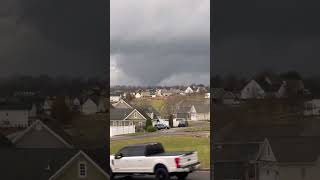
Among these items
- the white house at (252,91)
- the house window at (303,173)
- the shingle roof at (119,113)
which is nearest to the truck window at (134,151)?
the shingle roof at (119,113)

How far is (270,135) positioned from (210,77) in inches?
34.3

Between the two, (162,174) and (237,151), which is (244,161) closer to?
(237,151)

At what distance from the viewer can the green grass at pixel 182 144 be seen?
4911mm

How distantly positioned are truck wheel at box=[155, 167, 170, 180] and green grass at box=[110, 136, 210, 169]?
0.92 feet

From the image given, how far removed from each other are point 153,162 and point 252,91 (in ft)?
5.98

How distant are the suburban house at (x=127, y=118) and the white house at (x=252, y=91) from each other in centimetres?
136

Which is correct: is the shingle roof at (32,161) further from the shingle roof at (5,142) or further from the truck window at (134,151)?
the truck window at (134,151)

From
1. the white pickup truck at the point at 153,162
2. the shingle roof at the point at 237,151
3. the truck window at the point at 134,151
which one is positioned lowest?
the white pickup truck at the point at 153,162

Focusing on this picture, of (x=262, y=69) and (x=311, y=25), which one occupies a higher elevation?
(x=311, y=25)

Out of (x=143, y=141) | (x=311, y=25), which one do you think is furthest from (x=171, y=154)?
(x=311, y=25)

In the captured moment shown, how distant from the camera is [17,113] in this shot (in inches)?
174

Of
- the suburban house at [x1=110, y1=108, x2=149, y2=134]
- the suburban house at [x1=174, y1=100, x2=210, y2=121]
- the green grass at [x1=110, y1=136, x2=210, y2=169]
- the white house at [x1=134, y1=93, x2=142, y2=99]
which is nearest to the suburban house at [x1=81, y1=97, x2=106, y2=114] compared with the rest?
the suburban house at [x1=110, y1=108, x2=149, y2=134]

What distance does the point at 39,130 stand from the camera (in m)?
4.49

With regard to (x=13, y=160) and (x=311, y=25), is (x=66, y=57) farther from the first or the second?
(x=311, y=25)
